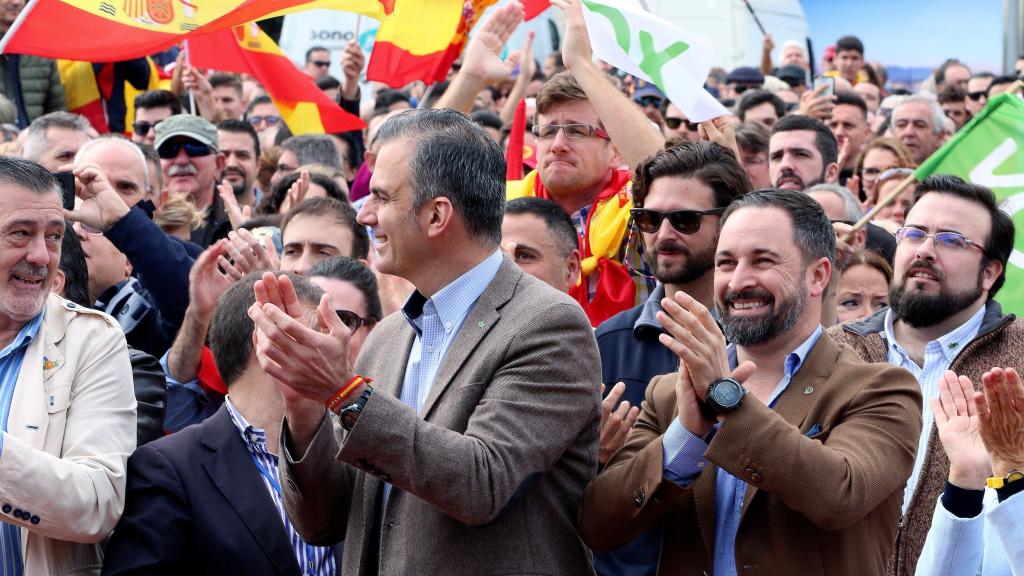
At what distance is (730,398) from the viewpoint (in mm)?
3463

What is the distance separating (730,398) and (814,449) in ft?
0.81

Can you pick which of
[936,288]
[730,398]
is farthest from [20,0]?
[730,398]

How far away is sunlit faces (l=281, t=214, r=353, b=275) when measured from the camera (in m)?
6.16

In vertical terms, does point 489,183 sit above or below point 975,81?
above

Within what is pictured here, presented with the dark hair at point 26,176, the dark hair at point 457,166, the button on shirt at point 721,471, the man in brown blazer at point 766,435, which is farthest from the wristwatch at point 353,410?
the dark hair at point 26,176

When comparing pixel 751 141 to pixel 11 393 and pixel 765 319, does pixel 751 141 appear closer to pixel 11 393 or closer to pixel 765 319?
pixel 765 319

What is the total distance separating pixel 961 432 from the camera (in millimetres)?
3930

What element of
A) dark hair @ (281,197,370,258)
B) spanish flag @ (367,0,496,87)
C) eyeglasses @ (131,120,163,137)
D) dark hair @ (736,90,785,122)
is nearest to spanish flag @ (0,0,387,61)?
dark hair @ (281,197,370,258)

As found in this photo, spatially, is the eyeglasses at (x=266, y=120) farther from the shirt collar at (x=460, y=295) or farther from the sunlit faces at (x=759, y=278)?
the shirt collar at (x=460, y=295)

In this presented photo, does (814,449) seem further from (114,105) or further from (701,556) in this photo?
(114,105)

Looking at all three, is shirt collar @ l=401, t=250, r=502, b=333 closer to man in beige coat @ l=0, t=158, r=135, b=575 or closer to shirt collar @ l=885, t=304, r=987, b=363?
man in beige coat @ l=0, t=158, r=135, b=575

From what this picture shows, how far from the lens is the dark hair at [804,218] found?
13.1 feet

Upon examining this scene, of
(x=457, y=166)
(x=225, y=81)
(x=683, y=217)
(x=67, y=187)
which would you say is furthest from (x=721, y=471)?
(x=225, y=81)

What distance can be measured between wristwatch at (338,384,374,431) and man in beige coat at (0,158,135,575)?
38.7 inches
